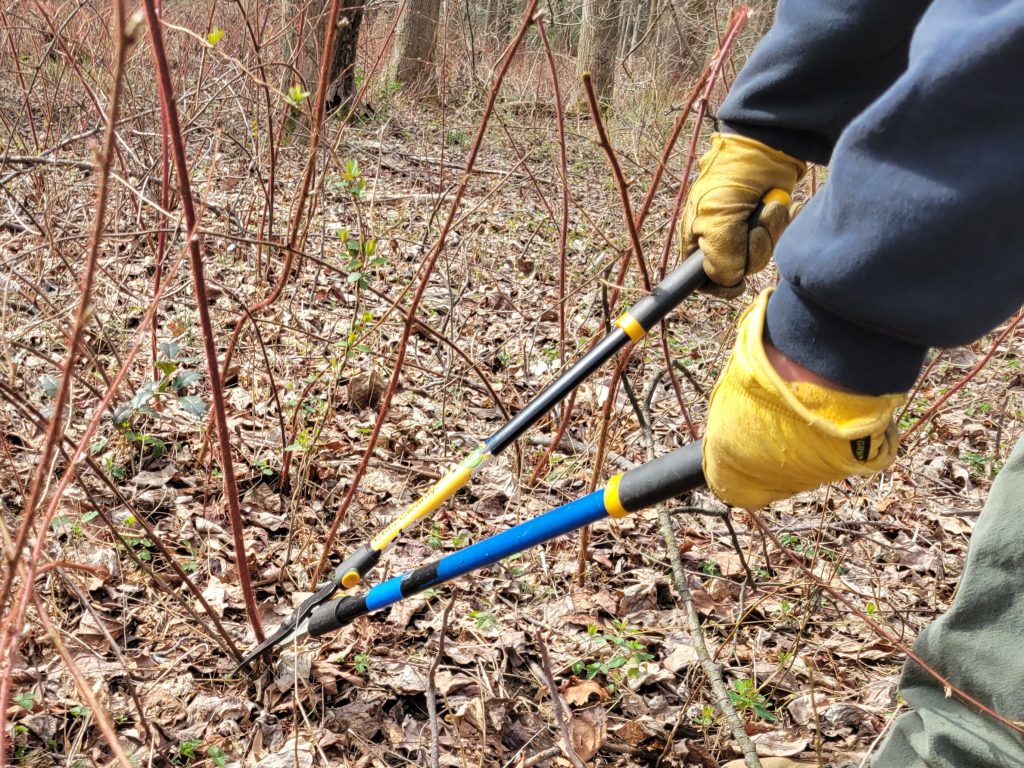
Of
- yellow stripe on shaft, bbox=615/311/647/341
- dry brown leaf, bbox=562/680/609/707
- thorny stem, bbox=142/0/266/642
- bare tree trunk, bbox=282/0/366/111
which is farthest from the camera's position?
bare tree trunk, bbox=282/0/366/111

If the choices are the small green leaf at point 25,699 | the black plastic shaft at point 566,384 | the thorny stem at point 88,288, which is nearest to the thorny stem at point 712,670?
the black plastic shaft at point 566,384

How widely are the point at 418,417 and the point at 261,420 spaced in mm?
597

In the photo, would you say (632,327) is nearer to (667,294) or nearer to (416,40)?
(667,294)

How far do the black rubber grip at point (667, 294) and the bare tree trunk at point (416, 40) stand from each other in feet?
25.7

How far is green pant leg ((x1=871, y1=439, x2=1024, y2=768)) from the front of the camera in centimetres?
141

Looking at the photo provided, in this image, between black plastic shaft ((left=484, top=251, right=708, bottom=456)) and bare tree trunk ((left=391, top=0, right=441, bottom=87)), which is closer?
black plastic shaft ((left=484, top=251, right=708, bottom=456))

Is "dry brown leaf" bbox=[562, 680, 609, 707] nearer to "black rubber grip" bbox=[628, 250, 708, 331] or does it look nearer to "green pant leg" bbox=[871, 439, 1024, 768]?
"green pant leg" bbox=[871, 439, 1024, 768]

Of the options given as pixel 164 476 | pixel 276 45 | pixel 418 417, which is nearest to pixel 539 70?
pixel 276 45

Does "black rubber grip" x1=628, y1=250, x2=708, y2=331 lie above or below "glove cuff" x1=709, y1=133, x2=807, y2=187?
below

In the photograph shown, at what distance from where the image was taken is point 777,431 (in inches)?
50.3

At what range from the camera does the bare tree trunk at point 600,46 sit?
987 centimetres

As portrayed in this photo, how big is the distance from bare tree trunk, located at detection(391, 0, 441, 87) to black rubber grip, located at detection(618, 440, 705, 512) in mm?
8430

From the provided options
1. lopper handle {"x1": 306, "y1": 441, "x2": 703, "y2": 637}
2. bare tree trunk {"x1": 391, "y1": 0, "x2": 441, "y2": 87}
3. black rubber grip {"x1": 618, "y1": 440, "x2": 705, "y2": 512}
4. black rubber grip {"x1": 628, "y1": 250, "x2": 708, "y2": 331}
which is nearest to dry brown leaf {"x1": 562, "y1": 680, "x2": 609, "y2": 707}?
lopper handle {"x1": 306, "y1": 441, "x2": 703, "y2": 637}

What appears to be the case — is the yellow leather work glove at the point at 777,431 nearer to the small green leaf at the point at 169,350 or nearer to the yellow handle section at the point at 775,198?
the yellow handle section at the point at 775,198
